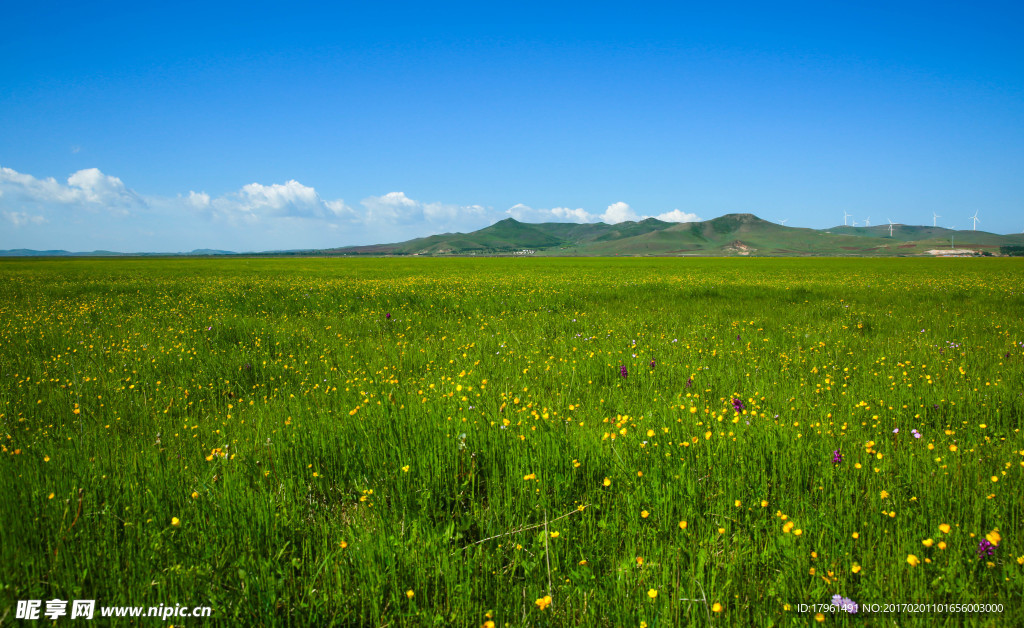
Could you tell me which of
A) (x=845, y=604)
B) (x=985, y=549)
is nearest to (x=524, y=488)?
(x=845, y=604)

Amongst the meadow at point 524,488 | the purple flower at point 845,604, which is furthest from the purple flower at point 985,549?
the purple flower at point 845,604

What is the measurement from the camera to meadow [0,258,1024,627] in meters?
2.41

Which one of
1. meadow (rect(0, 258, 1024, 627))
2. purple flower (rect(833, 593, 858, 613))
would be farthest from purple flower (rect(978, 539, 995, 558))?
purple flower (rect(833, 593, 858, 613))

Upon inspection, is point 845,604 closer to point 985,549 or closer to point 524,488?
point 985,549

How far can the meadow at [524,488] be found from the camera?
2412mm

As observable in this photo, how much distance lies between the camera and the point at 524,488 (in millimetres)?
3381

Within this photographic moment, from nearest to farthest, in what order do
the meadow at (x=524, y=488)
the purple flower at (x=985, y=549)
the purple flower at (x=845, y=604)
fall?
1. the purple flower at (x=845, y=604)
2. the meadow at (x=524, y=488)
3. the purple flower at (x=985, y=549)

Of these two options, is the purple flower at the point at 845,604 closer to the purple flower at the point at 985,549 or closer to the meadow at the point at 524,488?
the meadow at the point at 524,488

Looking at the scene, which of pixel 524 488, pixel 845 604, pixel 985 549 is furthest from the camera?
pixel 524 488

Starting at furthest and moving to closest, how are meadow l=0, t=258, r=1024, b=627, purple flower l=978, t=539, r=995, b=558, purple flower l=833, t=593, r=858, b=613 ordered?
purple flower l=978, t=539, r=995, b=558
meadow l=0, t=258, r=1024, b=627
purple flower l=833, t=593, r=858, b=613

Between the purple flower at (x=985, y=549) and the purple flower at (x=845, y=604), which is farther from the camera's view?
the purple flower at (x=985, y=549)

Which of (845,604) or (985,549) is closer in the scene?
(845,604)

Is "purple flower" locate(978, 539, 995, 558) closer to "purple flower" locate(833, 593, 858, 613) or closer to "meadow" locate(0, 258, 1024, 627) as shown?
"meadow" locate(0, 258, 1024, 627)

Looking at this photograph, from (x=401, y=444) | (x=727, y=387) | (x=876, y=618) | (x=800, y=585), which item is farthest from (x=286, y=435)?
(x=727, y=387)
